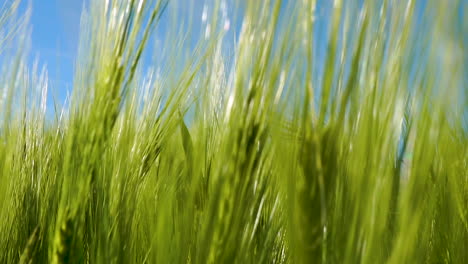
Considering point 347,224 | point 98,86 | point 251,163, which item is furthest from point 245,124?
point 98,86

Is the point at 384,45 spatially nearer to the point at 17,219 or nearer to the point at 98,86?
the point at 98,86

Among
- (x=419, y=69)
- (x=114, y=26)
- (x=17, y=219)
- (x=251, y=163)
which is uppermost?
(x=114, y=26)

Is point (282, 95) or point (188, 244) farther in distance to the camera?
point (188, 244)

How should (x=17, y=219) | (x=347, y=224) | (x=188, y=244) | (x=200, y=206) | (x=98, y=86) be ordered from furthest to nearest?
(x=17, y=219)
(x=200, y=206)
(x=98, y=86)
(x=188, y=244)
(x=347, y=224)

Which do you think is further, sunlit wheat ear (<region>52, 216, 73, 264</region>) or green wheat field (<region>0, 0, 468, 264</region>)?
sunlit wheat ear (<region>52, 216, 73, 264</region>)

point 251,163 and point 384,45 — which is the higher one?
point 384,45

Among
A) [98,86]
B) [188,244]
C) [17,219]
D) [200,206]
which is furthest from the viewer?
[17,219]

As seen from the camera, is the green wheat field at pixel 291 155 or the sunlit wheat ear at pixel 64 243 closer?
the green wheat field at pixel 291 155
